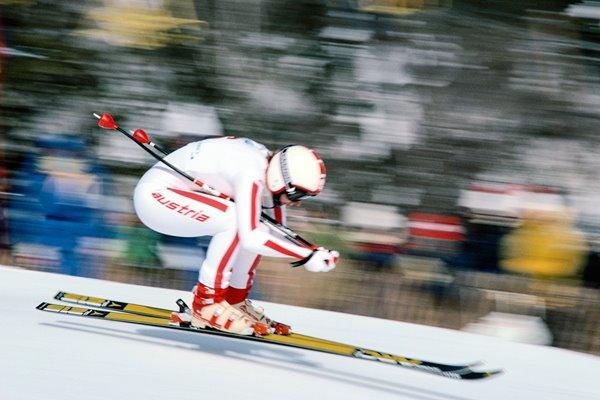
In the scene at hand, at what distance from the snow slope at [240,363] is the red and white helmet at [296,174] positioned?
75 centimetres

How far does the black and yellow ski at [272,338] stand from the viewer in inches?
140

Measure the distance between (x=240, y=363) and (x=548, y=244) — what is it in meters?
2.49

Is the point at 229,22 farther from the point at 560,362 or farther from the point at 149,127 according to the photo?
the point at 560,362

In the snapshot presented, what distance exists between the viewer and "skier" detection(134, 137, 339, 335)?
3.44 m

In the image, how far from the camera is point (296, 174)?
343cm

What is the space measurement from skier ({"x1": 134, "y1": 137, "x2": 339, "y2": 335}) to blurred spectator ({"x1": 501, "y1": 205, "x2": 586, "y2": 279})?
7.47 ft

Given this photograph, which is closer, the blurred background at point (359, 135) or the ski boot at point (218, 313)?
the ski boot at point (218, 313)

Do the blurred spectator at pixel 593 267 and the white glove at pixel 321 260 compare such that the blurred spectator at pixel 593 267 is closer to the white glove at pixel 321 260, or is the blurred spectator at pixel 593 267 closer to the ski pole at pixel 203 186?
the ski pole at pixel 203 186

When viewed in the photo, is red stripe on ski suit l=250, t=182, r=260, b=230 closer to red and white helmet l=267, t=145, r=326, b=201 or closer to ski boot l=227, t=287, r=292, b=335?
red and white helmet l=267, t=145, r=326, b=201

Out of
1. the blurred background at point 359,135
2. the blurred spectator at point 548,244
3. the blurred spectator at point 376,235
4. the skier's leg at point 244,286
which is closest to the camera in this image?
the skier's leg at point 244,286

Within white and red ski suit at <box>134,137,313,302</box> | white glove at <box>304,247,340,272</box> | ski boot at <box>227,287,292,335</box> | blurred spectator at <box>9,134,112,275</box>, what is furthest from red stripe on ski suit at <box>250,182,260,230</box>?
blurred spectator at <box>9,134,112,275</box>

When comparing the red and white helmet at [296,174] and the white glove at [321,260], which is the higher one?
the red and white helmet at [296,174]

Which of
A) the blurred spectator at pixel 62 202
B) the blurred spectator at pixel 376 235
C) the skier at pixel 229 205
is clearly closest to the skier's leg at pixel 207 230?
the skier at pixel 229 205

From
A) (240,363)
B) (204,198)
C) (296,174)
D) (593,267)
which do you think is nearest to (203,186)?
(204,198)
